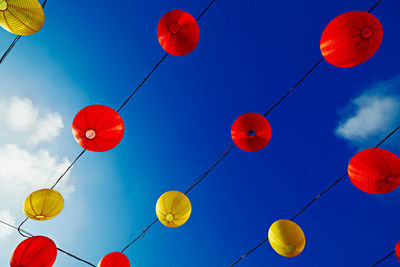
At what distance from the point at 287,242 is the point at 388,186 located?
1.53 meters

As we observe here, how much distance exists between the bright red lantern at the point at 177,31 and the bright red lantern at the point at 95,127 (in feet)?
3.93

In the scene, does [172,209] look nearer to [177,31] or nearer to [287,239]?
[287,239]

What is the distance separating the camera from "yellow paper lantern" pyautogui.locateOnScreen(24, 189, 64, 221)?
4.18 m

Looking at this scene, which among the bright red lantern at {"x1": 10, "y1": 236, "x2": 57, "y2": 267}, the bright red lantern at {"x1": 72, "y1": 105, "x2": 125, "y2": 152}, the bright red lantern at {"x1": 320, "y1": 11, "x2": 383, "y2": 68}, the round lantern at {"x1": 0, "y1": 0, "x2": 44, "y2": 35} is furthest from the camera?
the bright red lantern at {"x1": 10, "y1": 236, "x2": 57, "y2": 267}

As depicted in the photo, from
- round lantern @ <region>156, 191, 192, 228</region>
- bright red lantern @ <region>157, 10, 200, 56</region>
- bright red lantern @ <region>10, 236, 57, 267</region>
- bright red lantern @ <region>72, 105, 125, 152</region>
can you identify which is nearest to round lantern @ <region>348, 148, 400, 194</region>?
round lantern @ <region>156, 191, 192, 228</region>

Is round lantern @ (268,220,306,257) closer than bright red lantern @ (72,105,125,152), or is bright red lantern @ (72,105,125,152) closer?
bright red lantern @ (72,105,125,152)

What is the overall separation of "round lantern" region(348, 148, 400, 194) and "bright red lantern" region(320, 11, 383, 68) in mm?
1279

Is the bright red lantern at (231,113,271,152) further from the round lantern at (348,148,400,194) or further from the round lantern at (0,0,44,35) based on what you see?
the round lantern at (0,0,44,35)

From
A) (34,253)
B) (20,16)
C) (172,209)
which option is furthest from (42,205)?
(20,16)

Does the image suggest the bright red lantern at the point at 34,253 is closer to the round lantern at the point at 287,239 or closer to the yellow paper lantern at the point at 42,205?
the yellow paper lantern at the point at 42,205

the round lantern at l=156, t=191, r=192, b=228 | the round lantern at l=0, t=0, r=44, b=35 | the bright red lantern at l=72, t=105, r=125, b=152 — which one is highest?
the round lantern at l=0, t=0, r=44, b=35

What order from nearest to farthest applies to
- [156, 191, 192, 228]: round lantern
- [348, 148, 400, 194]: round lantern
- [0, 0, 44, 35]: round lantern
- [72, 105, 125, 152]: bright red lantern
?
[0, 0, 44, 35]: round lantern < [348, 148, 400, 194]: round lantern < [72, 105, 125, 152]: bright red lantern < [156, 191, 192, 228]: round lantern

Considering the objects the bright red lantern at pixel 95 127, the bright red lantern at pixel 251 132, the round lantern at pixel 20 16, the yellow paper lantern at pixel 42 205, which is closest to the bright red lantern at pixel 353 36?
the bright red lantern at pixel 251 132

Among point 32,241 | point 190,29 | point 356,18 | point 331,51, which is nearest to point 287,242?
point 331,51
